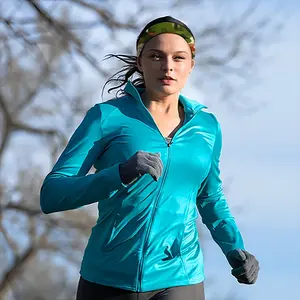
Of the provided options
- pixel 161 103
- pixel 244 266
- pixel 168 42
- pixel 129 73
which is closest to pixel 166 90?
pixel 161 103

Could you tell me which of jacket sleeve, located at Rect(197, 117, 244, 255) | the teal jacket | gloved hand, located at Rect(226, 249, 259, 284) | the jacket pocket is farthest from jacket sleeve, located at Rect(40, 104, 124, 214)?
gloved hand, located at Rect(226, 249, 259, 284)

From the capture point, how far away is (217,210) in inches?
141

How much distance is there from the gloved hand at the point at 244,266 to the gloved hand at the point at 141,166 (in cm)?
54

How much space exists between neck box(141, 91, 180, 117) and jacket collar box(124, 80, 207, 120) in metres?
0.04

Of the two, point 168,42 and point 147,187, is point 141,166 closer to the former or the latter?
point 147,187

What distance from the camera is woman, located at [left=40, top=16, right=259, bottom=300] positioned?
3238 mm

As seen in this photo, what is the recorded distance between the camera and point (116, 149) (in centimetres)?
331

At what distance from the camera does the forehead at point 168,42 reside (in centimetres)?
346

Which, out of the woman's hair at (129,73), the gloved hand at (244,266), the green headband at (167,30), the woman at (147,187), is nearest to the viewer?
the woman at (147,187)

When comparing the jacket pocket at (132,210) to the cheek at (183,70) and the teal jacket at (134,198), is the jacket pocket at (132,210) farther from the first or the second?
the cheek at (183,70)

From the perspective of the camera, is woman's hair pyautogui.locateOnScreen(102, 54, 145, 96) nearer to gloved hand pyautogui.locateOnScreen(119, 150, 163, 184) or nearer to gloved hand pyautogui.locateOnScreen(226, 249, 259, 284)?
gloved hand pyautogui.locateOnScreen(119, 150, 163, 184)

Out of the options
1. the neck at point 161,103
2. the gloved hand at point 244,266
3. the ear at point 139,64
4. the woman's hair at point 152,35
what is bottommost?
the gloved hand at point 244,266

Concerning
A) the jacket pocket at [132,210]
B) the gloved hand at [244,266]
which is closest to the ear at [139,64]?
the jacket pocket at [132,210]

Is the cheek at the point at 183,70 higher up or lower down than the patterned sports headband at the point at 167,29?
lower down
